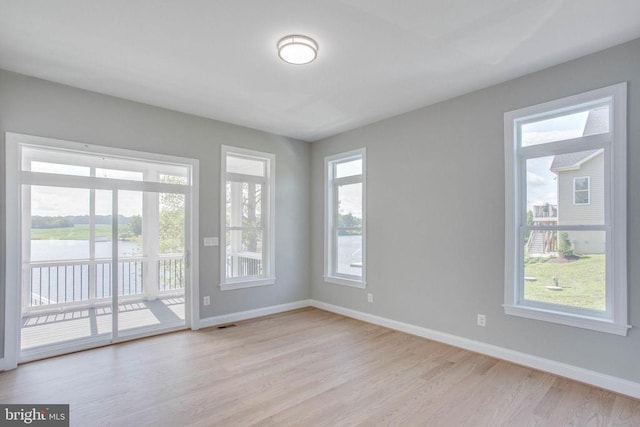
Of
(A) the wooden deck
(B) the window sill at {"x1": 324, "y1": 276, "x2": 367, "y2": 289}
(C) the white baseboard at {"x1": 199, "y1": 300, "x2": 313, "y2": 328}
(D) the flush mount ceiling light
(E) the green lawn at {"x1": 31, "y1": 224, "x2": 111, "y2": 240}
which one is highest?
(D) the flush mount ceiling light

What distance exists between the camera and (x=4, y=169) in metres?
3.08

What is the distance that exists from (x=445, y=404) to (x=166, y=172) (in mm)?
3992

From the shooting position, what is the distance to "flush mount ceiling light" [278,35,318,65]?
102 inches

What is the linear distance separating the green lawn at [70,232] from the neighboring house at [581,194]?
4.75 metres

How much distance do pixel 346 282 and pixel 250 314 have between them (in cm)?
153

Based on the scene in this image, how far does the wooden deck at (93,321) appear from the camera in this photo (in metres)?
3.43

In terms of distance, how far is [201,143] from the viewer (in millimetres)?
4453

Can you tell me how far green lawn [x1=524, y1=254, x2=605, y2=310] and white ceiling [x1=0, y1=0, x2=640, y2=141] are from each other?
1858 mm

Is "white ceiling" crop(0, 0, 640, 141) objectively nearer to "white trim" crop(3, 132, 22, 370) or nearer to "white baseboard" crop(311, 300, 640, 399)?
"white trim" crop(3, 132, 22, 370)

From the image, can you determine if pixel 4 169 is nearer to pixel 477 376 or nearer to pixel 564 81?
pixel 477 376

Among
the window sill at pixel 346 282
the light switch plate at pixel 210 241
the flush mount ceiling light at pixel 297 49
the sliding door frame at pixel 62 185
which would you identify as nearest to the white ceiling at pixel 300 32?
the flush mount ceiling light at pixel 297 49

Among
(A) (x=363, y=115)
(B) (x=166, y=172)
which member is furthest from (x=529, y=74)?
(B) (x=166, y=172)

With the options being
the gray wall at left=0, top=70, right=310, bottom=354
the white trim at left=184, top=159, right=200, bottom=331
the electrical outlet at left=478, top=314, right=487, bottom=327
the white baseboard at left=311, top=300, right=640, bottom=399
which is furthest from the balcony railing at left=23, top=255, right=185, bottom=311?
the electrical outlet at left=478, top=314, right=487, bottom=327

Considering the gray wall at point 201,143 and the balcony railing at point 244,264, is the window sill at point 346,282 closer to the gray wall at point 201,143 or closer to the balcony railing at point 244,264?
the gray wall at point 201,143
